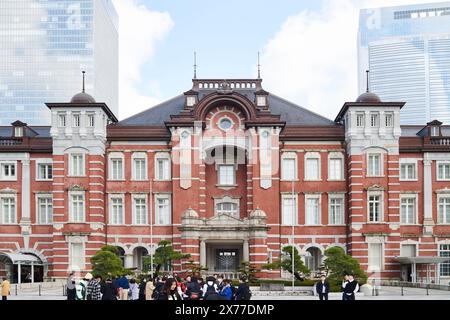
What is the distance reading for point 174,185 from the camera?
42750 mm

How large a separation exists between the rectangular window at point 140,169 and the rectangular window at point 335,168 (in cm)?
1087

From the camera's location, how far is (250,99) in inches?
1793

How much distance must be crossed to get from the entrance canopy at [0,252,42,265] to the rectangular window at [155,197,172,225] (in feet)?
23.7

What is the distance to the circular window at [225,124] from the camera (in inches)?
1708

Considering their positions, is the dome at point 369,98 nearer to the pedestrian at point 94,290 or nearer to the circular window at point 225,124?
the circular window at point 225,124

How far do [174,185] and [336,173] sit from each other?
31.3 ft

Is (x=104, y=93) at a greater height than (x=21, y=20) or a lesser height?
lesser

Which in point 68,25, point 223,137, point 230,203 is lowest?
point 230,203

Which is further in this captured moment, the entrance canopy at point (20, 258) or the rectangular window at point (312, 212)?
the rectangular window at point (312, 212)

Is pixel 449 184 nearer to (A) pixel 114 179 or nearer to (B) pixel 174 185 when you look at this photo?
(B) pixel 174 185

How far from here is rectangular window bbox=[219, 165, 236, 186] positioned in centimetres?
4428

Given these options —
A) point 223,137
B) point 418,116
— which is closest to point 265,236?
point 223,137

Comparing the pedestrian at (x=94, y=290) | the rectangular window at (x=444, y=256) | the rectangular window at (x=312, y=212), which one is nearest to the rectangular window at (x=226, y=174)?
the rectangular window at (x=312, y=212)

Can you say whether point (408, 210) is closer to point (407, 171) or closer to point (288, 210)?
point (407, 171)
